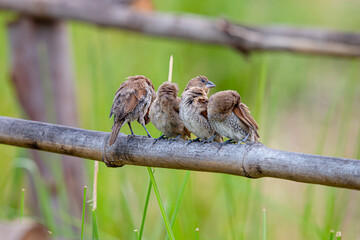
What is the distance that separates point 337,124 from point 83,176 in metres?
3.14

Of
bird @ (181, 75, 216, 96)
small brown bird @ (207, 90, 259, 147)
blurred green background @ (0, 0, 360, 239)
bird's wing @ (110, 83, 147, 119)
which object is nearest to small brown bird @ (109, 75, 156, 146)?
bird's wing @ (110, 83, 147, 119)

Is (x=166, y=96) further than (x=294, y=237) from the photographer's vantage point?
No

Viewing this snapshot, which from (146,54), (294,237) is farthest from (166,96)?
(146,54)

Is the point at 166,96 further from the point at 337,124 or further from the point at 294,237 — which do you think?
the point at 337,124

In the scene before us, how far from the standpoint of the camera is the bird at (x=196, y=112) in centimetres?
204

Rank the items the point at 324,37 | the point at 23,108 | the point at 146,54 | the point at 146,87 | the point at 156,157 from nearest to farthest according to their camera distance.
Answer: the point at 156,157
the point at 146,87
the point at 324,37
the point at 23,108
the point at 146,54

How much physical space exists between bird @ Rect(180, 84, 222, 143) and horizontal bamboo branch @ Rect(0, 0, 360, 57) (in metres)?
1.82

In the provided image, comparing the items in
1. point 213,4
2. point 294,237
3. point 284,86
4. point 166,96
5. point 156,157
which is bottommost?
point 294,237

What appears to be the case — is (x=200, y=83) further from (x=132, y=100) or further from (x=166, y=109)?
(x=132, y=100)

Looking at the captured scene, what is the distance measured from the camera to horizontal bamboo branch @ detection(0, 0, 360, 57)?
3.77 meters

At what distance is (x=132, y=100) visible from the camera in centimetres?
212

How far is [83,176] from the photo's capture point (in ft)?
15.4

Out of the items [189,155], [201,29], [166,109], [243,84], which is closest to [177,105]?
[166,109]

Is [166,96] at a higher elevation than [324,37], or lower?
lower
